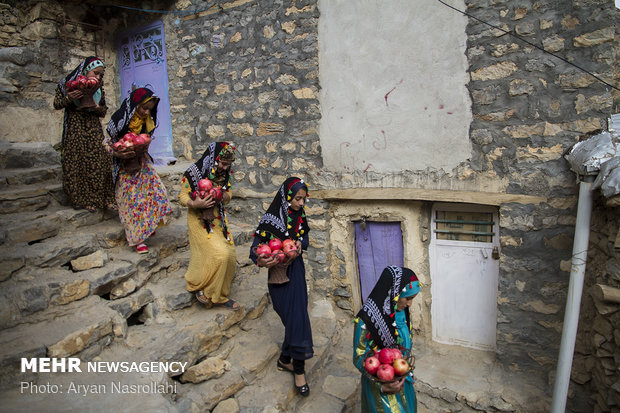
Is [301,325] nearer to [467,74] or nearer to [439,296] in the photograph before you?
[439,296]

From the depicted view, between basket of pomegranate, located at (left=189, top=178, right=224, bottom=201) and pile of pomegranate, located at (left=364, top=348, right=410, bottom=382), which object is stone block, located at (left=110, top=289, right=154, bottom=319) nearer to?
basket of pomegranate, located at (left=189, top=178, right=224, bottom=201)

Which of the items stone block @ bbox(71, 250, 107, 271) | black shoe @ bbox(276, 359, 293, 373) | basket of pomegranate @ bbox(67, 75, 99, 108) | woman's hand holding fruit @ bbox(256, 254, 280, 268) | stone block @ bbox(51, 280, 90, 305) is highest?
basket of pomegranate @ bbox(67, 75, 99, 108)

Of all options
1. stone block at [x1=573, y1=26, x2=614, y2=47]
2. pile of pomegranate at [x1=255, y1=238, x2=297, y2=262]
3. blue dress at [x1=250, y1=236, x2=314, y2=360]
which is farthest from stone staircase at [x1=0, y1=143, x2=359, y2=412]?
stone block at [x1=573, y1=26, x2=614, y2=47]

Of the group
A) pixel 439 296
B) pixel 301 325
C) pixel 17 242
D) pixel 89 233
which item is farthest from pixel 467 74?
pixel 17 242

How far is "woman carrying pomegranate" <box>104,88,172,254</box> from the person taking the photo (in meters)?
4.08

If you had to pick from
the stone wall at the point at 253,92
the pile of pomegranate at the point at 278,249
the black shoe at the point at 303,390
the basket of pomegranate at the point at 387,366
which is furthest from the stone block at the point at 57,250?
the basket of pomegranate at the point at 387,366

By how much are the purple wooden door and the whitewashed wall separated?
0.79 meters

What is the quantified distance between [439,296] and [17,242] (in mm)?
4640

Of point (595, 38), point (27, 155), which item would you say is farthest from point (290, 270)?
point (27, 155)

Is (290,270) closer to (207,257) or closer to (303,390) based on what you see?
(207,257)

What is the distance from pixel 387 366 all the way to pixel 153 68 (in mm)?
5975

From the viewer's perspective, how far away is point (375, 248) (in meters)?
5.37

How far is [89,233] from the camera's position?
4.35m

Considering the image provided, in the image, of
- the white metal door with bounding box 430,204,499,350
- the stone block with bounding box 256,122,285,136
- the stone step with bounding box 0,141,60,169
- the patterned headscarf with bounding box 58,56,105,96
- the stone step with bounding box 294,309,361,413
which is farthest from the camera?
the stone block with bounding box 256,122,285,136
